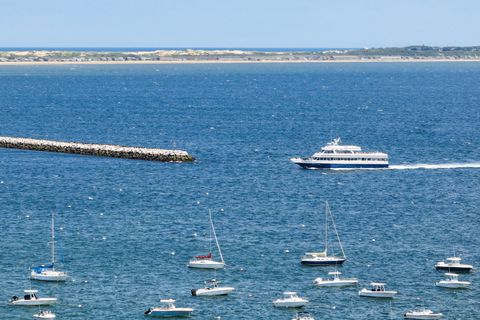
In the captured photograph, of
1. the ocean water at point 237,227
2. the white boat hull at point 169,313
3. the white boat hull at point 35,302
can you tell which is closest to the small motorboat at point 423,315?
the ocean water at point 237,227

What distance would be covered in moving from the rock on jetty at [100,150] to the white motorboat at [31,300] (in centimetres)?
7192

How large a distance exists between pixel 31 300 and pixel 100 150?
79.1m

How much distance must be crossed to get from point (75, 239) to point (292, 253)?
18.9 meters

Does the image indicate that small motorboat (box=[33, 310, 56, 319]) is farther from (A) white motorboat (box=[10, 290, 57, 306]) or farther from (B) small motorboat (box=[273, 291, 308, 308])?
(B) small motorboat (box=[273, 291, 308, 308])

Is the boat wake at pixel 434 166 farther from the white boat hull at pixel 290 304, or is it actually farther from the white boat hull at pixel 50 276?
the white boat hull at pixel 290 304

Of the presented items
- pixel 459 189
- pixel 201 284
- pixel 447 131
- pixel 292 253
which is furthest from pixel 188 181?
pixel 447 131

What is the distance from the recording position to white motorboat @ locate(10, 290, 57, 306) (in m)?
81.6

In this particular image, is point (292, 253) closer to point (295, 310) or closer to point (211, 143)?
point (295, 310)

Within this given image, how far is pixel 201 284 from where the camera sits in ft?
287

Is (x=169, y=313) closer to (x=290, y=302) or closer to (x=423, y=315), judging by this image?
(x=290, y=302)

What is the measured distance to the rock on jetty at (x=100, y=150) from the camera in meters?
155

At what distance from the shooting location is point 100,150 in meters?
160

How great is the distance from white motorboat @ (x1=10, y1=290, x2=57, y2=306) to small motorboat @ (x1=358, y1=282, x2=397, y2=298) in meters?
21.9

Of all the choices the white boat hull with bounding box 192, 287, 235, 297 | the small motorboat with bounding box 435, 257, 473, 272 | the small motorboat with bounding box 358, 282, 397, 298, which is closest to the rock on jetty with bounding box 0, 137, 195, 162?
the small motorboat with bounding box 435, 257, 473, 272
